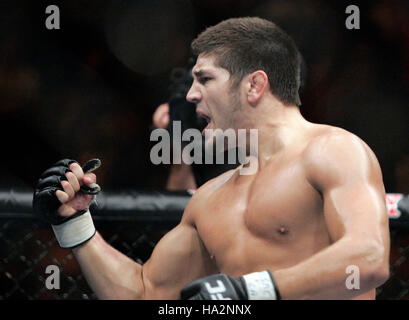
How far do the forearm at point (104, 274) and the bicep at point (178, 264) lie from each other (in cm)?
5

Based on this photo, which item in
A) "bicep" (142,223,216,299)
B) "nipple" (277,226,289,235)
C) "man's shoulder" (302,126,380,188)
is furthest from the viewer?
"bicep" (142,223,216,299)

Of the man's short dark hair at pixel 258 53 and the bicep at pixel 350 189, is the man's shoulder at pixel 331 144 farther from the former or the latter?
the man's short dark hair at pixel 258 53

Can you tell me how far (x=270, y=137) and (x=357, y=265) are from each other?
1.59 feet

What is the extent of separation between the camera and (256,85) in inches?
61.8

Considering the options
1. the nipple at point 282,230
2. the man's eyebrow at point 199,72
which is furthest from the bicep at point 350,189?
the man's eyebrow at point 199,72

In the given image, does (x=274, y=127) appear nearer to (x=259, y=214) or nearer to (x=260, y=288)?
(x=259, y=214)

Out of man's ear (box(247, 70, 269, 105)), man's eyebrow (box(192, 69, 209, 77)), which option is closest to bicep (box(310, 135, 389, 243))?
man's ear (box(247, 70, 269, 105))

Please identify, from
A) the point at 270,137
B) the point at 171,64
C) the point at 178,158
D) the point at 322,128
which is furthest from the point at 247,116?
the point at 171,64

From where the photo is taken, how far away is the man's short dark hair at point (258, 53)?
1.56m

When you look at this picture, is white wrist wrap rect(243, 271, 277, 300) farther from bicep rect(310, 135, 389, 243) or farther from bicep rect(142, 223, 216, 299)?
bicep rect(142, 223, 216, 299)

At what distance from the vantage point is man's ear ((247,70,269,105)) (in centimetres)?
156

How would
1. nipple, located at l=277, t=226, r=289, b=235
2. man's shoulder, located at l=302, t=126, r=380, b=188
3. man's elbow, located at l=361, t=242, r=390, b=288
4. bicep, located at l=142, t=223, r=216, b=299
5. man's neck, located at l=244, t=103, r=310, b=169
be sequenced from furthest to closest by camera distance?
bicep, located at l=142, t=223, r=216, b=299 < man's neck, located at l=244, t=103, r=310, b=169 < nipple, located at l=277, t=226, r=289, b=235 < man's shoulder, located at l=302, t=126, r=380, b=188 < man's elbow, located at l=361, t=242, r=390, b=288

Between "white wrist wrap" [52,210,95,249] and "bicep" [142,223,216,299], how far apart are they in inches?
8.0

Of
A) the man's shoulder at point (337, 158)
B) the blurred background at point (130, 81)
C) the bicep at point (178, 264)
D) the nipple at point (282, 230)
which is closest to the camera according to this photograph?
the man's shoulder at point (337, 158)
